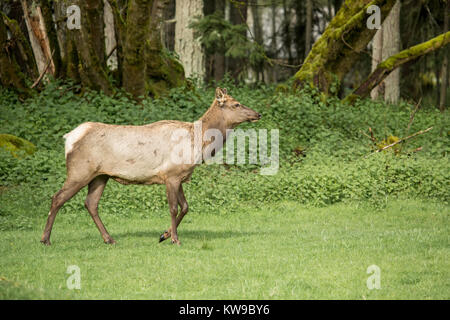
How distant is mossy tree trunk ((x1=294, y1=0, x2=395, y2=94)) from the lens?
62.9 feet

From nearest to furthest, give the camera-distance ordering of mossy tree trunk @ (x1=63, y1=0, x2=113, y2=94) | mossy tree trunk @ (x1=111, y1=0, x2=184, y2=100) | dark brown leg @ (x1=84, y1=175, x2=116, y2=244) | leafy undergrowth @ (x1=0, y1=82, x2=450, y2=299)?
1. leafy undergrowth @ (x1=0, y1=82, x2=450, y2=299)
2. dark brown leg @ (x1=84, y1=175, x2=116, y2=244)
3. mossy tree trunk @ (x1=111, y1=0, x2=184, y2=100)
4. mossy tree trunk @ (x1=63, y1=0, x2=113, y2=94)

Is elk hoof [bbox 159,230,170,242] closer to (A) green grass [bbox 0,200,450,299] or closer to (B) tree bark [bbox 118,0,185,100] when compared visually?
(A) green grass [bbox 0,200,450,299]

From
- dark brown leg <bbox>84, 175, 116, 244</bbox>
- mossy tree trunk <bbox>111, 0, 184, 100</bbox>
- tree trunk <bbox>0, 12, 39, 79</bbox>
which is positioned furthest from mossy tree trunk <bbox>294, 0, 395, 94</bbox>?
dark brown leg <bbox>84, 175, 116, 244</bbox>

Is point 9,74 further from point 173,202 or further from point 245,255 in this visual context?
point 245,255

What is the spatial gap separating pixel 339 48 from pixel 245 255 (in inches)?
472

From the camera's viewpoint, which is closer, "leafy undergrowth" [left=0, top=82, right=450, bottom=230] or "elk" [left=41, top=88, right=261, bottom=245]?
"elk" [left=41, top=88, right=261, bottom=245]

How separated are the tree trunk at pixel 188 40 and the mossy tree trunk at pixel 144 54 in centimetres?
462

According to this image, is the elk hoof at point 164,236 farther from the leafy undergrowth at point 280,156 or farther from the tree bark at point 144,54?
the tree bark at point 144,54

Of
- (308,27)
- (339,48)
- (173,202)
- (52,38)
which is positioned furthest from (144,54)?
(308,27)

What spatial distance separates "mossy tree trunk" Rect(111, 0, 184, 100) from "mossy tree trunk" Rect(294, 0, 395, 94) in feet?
12.6

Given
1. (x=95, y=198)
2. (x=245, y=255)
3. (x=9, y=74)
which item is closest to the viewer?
(x=245, y=255)

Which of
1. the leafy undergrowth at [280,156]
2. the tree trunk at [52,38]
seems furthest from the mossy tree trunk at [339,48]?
the tree trunk at [52,38]

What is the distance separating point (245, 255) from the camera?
892 cm

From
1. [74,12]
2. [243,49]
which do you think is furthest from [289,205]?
[243,49]
